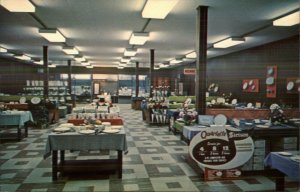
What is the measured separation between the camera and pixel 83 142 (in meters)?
4.57

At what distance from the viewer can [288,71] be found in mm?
9555

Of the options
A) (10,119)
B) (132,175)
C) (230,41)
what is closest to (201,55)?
(132,175)

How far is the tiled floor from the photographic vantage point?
4387mm

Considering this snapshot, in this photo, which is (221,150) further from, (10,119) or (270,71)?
(270,71)

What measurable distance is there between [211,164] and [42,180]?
9.23 ft

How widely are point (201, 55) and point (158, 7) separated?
1.46m

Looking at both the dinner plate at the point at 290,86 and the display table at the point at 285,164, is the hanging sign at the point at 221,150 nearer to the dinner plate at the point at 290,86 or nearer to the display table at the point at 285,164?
the display table at the point at 285,164

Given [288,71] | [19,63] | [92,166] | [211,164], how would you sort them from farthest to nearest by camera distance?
[19,63], [288,71], [92,166], [211,164]

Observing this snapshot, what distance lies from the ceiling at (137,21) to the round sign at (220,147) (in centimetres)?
278

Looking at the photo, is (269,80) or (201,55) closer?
(201,55)

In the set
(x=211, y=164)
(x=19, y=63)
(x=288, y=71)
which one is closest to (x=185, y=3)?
(x=211, y=164)

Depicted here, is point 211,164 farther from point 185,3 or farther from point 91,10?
point 91,10

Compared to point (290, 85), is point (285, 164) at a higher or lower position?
lower

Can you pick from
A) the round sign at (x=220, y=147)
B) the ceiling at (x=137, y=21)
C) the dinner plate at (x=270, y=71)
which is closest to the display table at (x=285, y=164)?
the round sign at (x=220, y=147)
